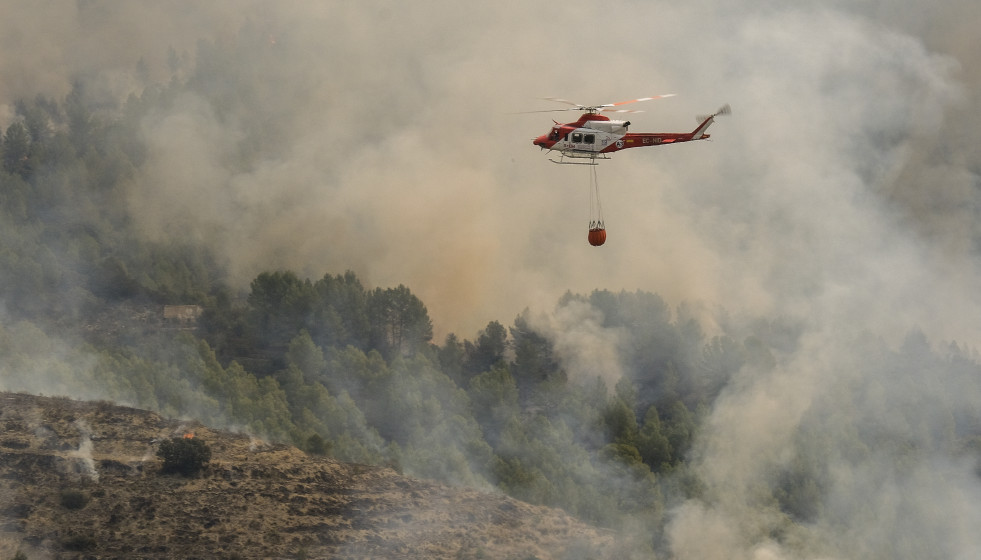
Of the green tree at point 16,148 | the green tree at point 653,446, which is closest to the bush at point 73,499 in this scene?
the green tree at point 653,446

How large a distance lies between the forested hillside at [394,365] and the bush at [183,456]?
18819 mm

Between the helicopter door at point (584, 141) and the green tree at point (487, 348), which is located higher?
the helicopter door at point (584, 141)

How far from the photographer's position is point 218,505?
301 ft

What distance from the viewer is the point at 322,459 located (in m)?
102

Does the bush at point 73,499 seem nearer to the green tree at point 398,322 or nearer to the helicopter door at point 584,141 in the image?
the helicopter door at point 584,141

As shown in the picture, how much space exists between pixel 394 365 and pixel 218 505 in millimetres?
48821

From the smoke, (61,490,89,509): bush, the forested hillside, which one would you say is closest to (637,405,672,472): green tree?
the forested hillside

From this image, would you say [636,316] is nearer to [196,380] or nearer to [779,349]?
[779,349]

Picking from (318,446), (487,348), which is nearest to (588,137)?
(318,446)

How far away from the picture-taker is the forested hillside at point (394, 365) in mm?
120562

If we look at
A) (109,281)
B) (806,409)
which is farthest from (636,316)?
(109,281)

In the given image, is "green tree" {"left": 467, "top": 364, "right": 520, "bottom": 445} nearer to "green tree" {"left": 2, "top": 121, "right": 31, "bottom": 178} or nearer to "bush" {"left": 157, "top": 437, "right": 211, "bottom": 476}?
"bush" {"left": 157, "top": 437, "right": 211, "bottom": 476}

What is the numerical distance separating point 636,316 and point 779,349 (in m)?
15.4

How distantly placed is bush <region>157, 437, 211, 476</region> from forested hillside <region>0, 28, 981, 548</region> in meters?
18.8
